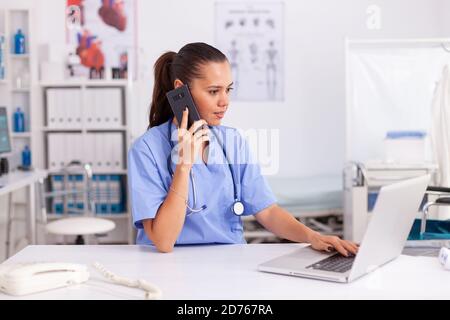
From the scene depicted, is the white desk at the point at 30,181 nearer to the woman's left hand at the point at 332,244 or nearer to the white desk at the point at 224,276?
the white desk at the point at 224,276

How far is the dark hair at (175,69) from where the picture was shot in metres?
1.90

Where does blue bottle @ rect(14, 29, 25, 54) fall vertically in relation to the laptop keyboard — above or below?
above

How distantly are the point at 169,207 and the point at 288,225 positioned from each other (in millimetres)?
382

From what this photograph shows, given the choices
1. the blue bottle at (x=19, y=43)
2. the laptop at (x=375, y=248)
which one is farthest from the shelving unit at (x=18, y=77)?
the laptop at (x=375, y=248)

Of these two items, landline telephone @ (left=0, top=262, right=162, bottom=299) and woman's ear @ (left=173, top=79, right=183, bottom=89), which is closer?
landline telephone @ (left=0, top=262, right=162, bottom=299)

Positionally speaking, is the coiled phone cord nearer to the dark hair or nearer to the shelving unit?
the dark hair

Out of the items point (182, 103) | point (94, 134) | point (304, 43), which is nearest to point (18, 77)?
point (94, 134)

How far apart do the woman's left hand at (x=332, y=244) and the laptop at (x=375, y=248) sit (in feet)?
0.06

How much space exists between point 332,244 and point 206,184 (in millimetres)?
442

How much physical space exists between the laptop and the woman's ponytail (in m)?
0.63

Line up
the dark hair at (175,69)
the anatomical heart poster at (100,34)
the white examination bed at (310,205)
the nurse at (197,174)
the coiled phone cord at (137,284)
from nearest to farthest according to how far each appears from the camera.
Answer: the coiled phone cord at (137,284)
the nurse at (197,174)
the dark hair at (175,69)
the white examination bed at (310,205)
the anatomical heart poster at (100,34)

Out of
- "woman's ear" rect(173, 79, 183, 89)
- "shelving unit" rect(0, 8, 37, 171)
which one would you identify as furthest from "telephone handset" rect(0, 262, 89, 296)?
"shelving unit" rect(0, 8, 37, 171)

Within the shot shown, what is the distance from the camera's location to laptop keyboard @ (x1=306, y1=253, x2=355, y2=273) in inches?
58.9
